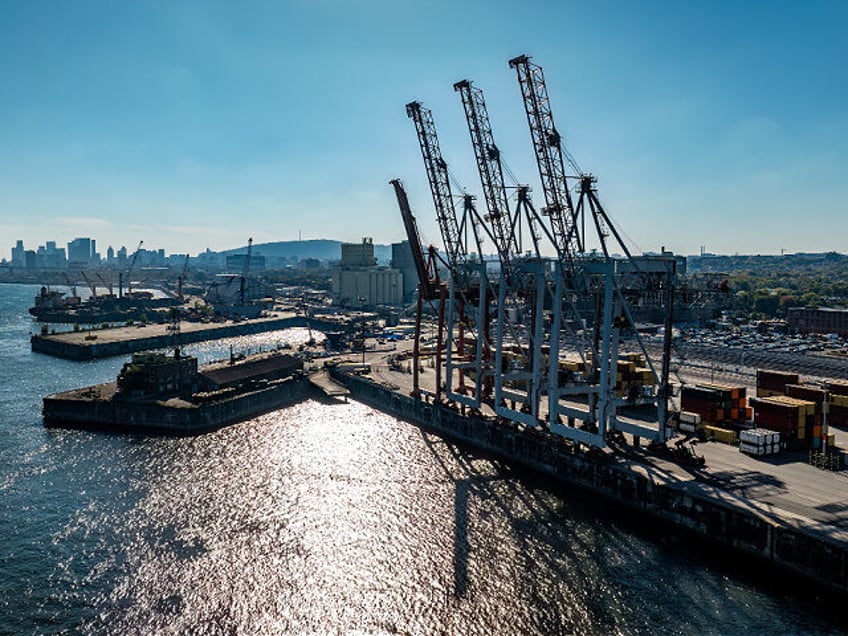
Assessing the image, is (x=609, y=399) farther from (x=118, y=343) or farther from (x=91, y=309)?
Answer: (x=91, y=309)

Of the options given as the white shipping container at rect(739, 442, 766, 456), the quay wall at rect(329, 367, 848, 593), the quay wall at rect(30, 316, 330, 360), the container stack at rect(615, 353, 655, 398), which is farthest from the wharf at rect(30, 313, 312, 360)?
the white shipping container at rect(739, 442, 766, 456)

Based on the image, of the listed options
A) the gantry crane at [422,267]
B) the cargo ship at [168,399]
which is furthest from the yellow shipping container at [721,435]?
the cargo ship at [168,399]

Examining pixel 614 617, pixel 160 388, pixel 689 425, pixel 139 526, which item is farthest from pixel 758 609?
pixel 160 388

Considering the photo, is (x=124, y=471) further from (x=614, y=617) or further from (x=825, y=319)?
(x=825, y=319)

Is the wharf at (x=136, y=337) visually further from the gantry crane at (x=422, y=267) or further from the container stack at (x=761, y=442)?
the container stack at (x=761, y=442)

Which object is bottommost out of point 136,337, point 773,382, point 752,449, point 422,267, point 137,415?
point 137,415

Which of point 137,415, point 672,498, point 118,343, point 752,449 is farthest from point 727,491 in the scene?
point 118,343
